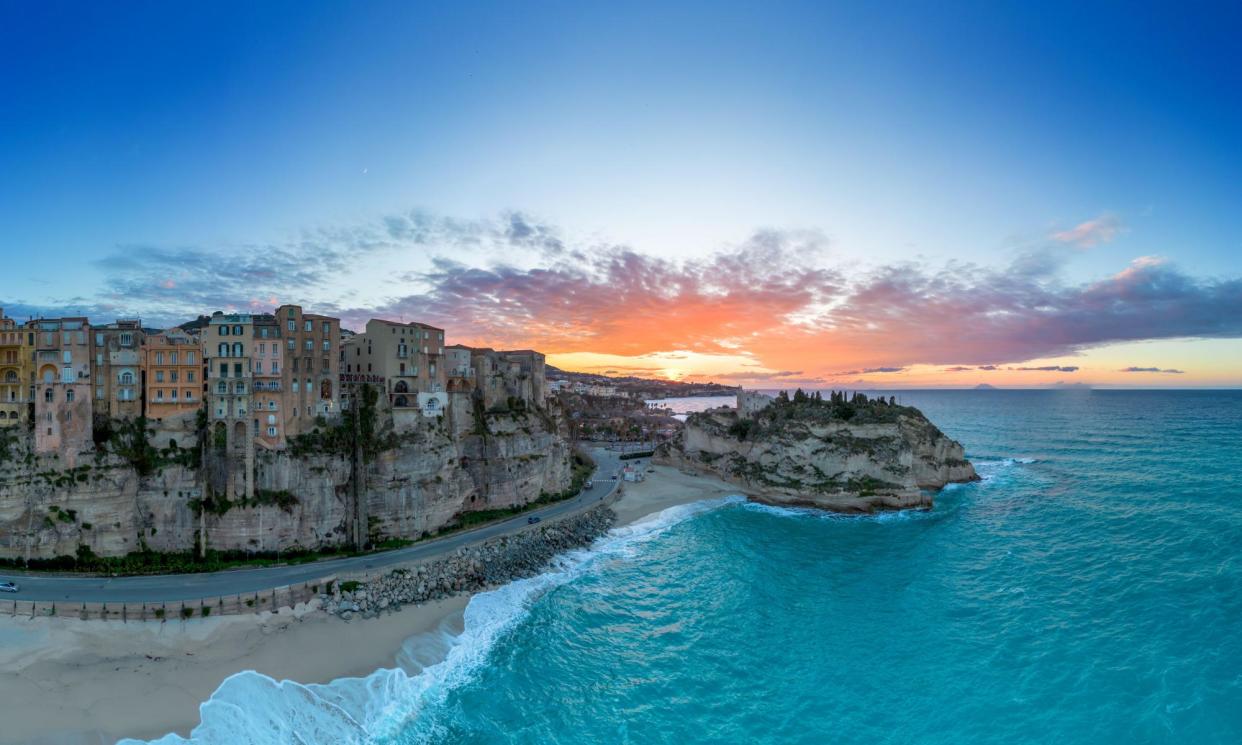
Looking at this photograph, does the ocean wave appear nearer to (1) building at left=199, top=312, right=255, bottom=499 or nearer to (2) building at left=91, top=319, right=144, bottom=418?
(1) building at left=199, top=312, right=255, bottom=499

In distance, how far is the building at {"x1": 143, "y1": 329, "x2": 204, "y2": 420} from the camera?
1641 inches

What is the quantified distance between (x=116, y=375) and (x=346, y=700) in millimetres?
31057

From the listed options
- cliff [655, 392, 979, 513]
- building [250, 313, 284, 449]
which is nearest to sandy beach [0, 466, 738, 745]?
building [250, 313, 284, 449]

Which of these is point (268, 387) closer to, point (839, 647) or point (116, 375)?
point (116, 375)

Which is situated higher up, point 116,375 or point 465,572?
point 116,375

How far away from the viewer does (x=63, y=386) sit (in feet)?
129

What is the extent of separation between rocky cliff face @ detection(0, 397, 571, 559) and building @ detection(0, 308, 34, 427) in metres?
3.02

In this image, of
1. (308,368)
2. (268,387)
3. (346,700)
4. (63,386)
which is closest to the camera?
(346,700)

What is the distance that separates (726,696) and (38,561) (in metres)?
42.5

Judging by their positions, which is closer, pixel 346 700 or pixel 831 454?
pixel 346 700

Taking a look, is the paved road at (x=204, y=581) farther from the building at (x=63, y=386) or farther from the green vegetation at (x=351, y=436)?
the building at (x=63, y=386)

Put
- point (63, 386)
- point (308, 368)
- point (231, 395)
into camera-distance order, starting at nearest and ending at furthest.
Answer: point (63, 386)
point (231, 395)
point (308, 368)

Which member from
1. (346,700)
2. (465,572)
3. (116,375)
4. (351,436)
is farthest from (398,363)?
(346,700)

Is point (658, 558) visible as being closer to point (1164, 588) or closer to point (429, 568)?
point (429, 568)
